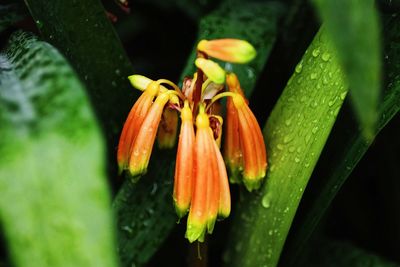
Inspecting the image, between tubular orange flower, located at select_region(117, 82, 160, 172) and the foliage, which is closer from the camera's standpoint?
the foliage

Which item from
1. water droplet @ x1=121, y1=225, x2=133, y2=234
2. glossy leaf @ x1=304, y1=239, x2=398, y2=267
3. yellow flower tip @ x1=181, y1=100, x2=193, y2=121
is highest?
yellow flower tip @ x1=181, y1=100, x2=193, y2=121

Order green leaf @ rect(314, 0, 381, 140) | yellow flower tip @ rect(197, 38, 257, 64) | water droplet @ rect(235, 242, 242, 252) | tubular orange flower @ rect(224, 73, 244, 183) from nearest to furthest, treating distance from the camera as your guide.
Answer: green leaf @ rect(314, 0, 381, 140), yellow flower tip @ rect(197, 38, 257, 64), tubular orange flower @ rect(224, 73, 244, 183), water droplet @ rect(235, 242, 242, 252)

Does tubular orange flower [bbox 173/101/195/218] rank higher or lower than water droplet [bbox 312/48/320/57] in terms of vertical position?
lower

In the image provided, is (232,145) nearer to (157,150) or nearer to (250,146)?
(250,146)

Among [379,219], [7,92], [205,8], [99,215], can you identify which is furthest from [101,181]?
[379,219]

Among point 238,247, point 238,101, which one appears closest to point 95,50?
point 238,101

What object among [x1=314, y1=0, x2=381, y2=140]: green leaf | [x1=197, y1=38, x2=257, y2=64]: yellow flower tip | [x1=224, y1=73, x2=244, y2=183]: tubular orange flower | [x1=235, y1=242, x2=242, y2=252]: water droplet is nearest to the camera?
[x1=314, y1=0, x2=381, y2=140]: green leaf

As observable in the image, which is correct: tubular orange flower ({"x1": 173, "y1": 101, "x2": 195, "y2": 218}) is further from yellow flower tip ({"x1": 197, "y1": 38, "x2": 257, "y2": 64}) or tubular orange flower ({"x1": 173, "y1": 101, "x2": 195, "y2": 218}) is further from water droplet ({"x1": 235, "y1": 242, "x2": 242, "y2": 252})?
water droplet ({"x1": 235, "y1": 242, "x2": 242, "y2": 252})

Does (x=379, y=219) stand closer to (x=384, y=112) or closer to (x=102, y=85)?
(x=384, y=112)

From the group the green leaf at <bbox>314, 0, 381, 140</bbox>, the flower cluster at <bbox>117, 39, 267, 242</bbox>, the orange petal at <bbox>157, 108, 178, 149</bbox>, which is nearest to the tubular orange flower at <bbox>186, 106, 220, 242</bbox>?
the flower cluster at <bbox>117, 39, 267, 242</bbox>
